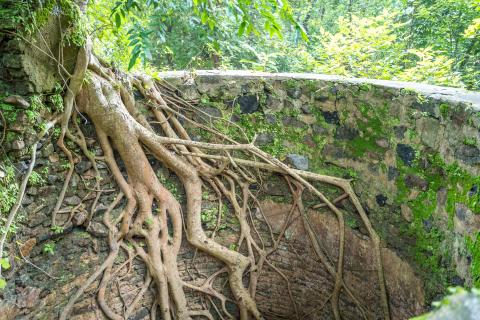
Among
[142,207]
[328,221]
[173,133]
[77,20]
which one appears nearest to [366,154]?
[328,221]

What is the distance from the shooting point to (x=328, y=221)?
3227 millimetres

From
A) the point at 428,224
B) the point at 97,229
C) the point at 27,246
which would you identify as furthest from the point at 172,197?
the point at 428,224

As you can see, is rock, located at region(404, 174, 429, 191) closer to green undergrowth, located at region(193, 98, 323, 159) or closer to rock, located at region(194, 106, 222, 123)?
green undergrowth, located at region(193, 98, 323, 159)

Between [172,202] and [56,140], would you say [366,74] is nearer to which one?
[172,202]

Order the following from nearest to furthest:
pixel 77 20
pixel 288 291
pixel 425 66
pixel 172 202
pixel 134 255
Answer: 1. pixel 77 20
2. pixel 134 255
3. pixel 172 202
4. pixel 288 291
5. pixel 425 66

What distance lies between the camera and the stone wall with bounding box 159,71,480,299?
88.8 inches

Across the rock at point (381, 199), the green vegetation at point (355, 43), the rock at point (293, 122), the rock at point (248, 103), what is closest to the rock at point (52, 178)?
the green vegetation at point (355, 43)

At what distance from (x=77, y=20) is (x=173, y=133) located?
1157mm

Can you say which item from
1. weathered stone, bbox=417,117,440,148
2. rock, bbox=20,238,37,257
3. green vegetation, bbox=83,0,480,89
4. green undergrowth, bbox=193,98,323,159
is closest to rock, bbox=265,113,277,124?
green undergrowth, bbox=193,98,323,159

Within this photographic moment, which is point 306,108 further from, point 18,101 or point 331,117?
point 18,101

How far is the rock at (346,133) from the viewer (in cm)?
313

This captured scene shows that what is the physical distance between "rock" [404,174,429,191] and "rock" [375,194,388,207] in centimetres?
24

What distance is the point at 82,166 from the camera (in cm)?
283

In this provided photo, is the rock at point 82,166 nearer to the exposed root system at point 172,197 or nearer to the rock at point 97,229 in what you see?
the exposed root system at point 172,197
